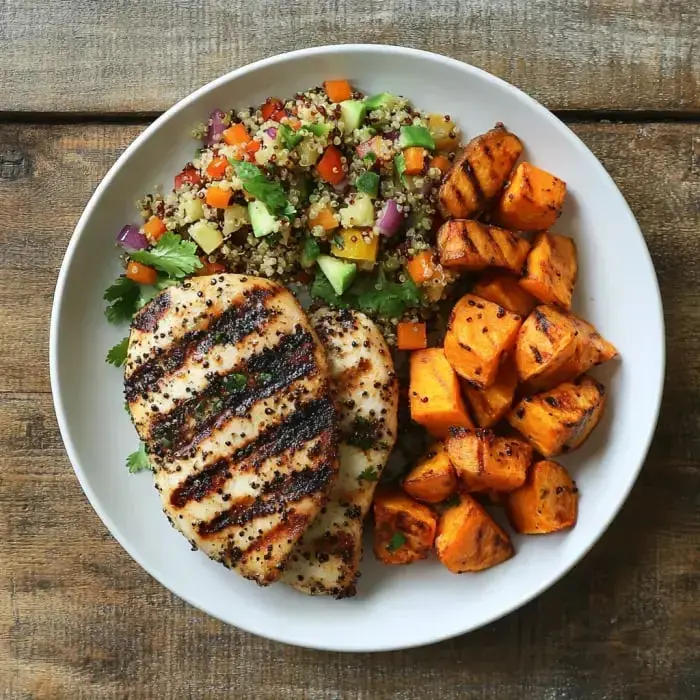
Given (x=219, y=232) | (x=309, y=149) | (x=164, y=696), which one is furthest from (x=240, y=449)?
(x=164, y=696)

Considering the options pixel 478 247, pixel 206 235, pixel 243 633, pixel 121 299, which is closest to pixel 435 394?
pixel 478 247

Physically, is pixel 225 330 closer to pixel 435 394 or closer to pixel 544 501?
pixel 435 394

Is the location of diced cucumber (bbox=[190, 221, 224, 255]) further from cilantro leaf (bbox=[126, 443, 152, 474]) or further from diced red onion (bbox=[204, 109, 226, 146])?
cilantro leaf (bbox=[126, 443, 152, 474])

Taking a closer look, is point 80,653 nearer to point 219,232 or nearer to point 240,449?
point 240,449

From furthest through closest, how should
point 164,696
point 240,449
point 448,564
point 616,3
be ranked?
point 164,696
point 616,3
point 448,564
point 240,449

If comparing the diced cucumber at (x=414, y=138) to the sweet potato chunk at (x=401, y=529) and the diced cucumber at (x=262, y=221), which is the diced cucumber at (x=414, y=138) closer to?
the diced cucumber at (x=262, y=221)

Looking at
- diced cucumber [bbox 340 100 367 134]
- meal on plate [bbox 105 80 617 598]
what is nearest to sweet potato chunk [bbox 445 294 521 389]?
meal on plate [bbox 105 80 617 598]

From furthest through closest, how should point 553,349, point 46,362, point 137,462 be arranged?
point 46,362
point 137,462
point 553,349

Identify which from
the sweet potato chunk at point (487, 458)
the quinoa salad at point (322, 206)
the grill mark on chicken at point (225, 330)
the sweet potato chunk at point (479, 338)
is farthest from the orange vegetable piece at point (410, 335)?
the grill mark on chicken at point (225, 330)
